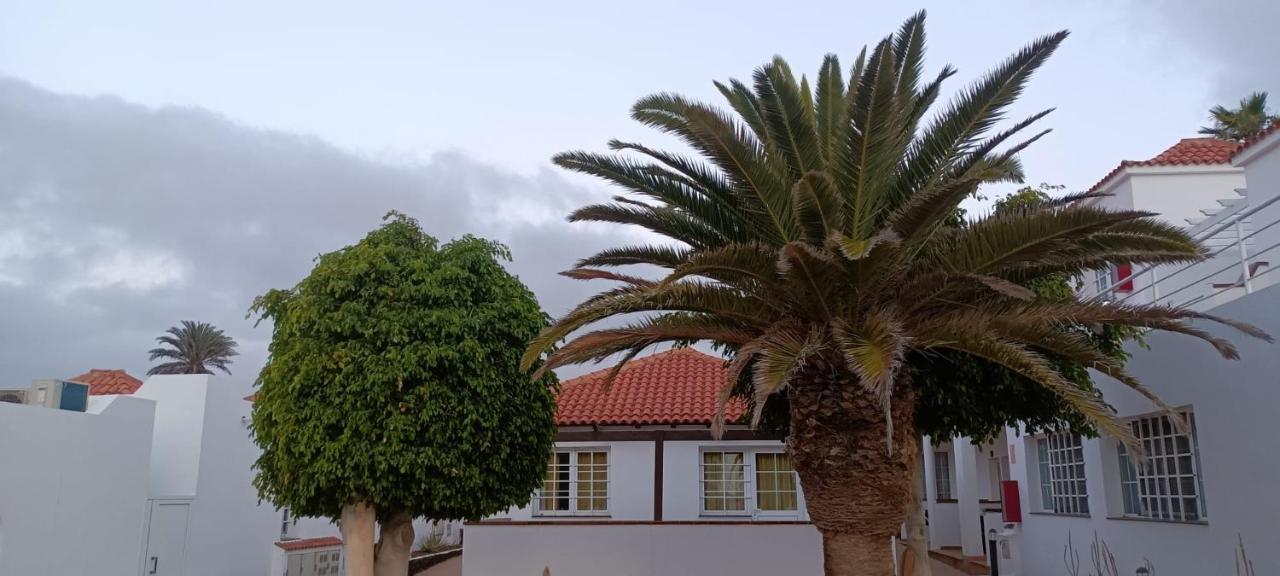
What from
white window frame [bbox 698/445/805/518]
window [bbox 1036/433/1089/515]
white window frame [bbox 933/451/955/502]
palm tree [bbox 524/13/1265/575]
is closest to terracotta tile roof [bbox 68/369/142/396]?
white window frame [bbox 698/445/805/518]

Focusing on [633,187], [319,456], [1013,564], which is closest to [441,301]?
[319,456]

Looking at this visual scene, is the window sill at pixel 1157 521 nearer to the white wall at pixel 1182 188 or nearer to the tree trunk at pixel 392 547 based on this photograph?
the white wall at pixel 1182 188

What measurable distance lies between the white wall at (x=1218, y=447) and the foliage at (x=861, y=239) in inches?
54.3

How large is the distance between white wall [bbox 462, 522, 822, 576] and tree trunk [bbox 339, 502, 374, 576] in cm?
376

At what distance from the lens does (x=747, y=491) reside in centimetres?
1878

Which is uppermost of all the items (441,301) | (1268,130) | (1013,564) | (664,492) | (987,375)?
(1268,130)

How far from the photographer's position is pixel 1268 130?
47.9ft

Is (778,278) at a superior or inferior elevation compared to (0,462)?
superior

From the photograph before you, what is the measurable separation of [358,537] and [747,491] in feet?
26.3

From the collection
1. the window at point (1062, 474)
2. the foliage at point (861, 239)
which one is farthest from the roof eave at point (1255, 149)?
the foliage at point (861, 239)

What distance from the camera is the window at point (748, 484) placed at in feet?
61.2

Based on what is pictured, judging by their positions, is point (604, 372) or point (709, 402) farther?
point (604, 372)

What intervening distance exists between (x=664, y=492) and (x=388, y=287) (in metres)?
7.83

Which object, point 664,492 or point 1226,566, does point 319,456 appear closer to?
point 664,492
